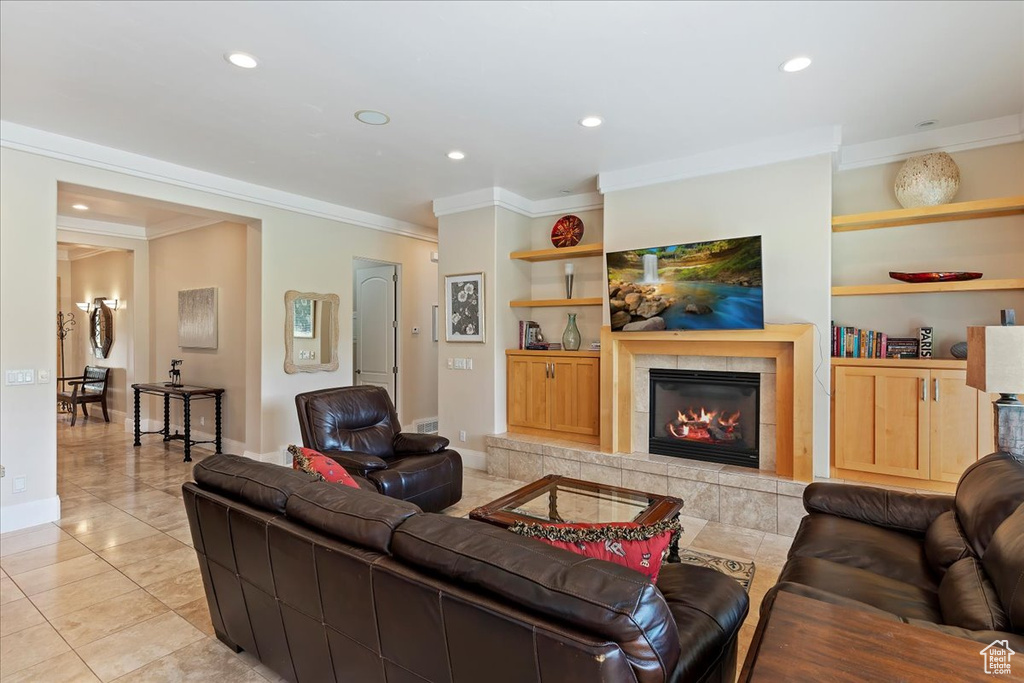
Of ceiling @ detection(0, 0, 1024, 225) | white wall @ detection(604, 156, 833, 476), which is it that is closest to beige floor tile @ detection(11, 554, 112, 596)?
ceiling @ detection(0, 0, 1024, 225)

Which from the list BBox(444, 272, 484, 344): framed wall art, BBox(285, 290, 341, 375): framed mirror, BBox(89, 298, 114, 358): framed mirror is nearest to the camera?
BBox(444, 272, 484, 344): framed wall art

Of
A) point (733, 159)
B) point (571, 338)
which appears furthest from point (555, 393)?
point (733, 159)

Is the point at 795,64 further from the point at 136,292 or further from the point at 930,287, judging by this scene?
the point at 136,292

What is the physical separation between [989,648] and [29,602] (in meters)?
3.86

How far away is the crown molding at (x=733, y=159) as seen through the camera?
3.57 metres

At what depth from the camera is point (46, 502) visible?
12.3 feet

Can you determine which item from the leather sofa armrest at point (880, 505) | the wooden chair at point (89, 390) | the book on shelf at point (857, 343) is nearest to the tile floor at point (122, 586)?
the leather sofa armrest at point (880, 505)

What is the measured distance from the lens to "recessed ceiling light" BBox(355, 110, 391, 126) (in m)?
3.31

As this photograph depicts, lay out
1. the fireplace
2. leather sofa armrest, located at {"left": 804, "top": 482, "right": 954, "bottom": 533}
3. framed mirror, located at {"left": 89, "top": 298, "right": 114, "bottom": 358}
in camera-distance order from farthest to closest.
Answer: framed mirror, located at {"left": 89, "top": 298, "right": 114, "bottom": 358} < the fireplace < leather sofa armrest, located at {"left": 804, "top": 482, "right": 954, "bottom": 533}

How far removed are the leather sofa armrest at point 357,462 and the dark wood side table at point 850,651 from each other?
8.99ft

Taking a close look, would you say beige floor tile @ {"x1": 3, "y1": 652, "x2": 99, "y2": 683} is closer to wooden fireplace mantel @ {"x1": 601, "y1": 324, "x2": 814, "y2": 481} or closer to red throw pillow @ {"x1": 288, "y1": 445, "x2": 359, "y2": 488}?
red throw pillow @ {"x1": 288, "y1": 445, "x2": 359, "y2": 488}

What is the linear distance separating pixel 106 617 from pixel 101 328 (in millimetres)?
6684

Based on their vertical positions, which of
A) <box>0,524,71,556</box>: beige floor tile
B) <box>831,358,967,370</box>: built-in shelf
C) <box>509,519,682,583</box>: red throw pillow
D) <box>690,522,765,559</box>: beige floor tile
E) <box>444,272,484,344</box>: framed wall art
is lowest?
<box>690,522,765,559</box>: beige floor tile

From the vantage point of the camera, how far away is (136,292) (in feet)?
22.5
